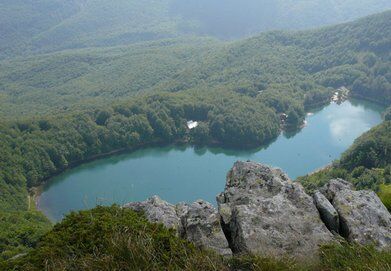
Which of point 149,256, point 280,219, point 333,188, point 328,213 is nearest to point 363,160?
point 333,188

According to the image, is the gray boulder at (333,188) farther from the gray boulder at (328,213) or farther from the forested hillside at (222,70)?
the forested hillside at (222,70)

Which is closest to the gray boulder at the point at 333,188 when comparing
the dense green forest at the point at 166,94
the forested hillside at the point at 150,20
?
the dense green forest at the point at 166,94

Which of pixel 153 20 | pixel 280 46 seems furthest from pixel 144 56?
pixel 153 20

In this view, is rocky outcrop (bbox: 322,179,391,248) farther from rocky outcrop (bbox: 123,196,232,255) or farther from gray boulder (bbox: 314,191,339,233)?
rocky outcrop (bbox: 123,196,232,255)

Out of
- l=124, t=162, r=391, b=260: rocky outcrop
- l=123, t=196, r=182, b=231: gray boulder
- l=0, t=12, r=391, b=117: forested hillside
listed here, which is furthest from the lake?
l=124, t=162, r=391, b=260: rocky outcrop

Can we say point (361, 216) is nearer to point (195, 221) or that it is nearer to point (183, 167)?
point (195, 221)
